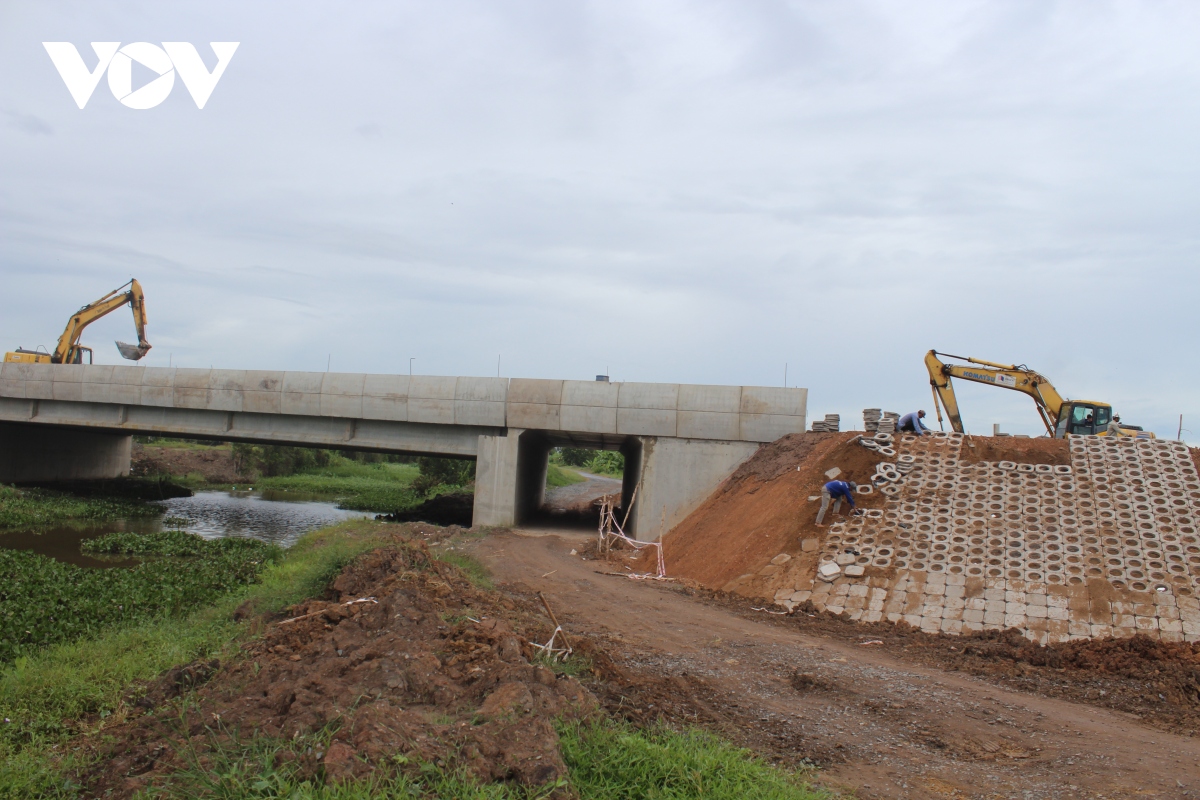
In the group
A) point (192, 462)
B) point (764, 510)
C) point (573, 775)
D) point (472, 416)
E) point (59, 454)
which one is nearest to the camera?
point (573, 775)

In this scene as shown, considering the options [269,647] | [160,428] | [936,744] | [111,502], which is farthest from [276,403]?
[936,744]

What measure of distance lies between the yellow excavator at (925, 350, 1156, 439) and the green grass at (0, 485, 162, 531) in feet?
88.0

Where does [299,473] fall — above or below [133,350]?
below

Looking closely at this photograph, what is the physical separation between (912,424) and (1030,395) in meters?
4.66

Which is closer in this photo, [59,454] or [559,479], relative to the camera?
[59,454]

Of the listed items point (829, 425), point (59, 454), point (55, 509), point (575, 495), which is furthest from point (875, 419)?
point (59, 454)

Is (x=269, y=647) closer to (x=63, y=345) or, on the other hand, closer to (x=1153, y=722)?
(x=1153, y=722)

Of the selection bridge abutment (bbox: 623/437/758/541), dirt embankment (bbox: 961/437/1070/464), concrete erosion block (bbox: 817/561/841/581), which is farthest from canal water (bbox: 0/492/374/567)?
dirt embankment (bbox: 961/437/1070/464)

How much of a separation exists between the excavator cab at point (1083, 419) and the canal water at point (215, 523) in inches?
856

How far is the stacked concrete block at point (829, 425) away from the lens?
1898 cm

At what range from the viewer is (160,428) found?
2536cm

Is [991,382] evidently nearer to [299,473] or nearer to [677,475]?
[677,475]

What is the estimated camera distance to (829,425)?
62.8 ft

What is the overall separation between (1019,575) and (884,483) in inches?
144
